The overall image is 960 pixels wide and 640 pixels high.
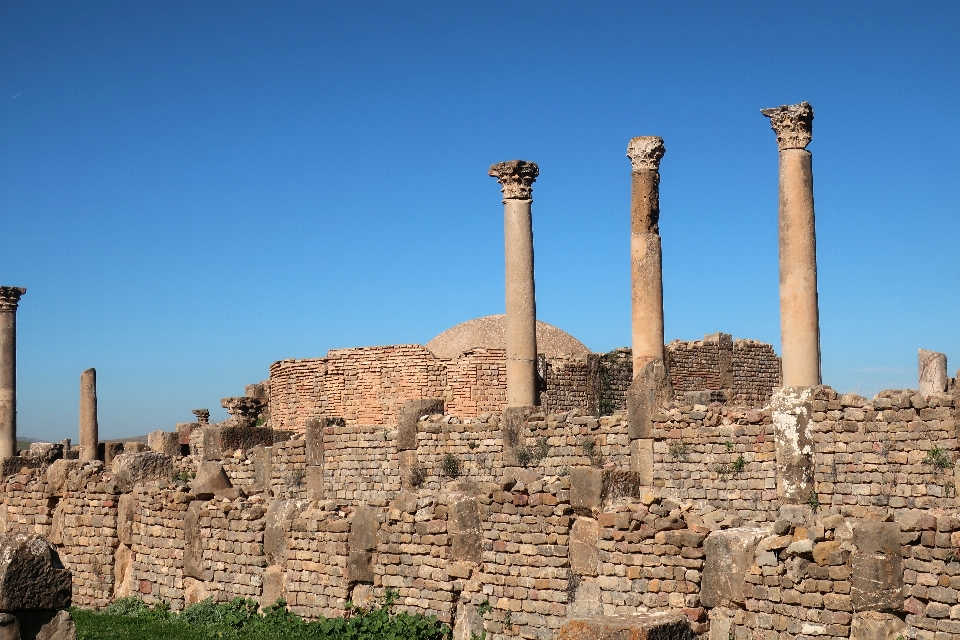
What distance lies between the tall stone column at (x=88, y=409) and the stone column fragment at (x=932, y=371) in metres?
20.7

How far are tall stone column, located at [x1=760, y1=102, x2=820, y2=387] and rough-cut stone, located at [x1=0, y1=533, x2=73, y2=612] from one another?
1142 centimetres

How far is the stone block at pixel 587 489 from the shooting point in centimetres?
1003

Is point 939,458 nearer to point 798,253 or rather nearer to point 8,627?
point 798,253

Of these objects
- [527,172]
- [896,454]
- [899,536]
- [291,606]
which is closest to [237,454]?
[527,172]

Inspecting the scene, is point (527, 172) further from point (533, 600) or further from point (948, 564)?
point (948, 564)

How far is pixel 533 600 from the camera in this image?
405 inches

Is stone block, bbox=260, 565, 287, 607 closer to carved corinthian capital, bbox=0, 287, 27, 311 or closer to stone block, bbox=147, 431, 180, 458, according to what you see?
stone block, bbox=147, 431, 180, 458

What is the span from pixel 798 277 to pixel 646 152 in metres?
3.38

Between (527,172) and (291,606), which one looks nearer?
(291,606)

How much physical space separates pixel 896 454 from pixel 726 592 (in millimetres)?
5814

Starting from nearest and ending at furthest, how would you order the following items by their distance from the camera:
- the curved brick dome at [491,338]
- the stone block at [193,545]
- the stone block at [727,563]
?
1. the stone block at [727,563]
2. the stone block at [193,545]
3. the curved brick dome at [491,338]

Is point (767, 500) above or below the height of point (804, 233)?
below

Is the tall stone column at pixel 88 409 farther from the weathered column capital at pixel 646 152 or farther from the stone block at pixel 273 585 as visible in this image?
the stone block at pixel 273 585

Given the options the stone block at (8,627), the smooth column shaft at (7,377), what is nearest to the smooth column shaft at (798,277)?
the stone block at (8,627)
